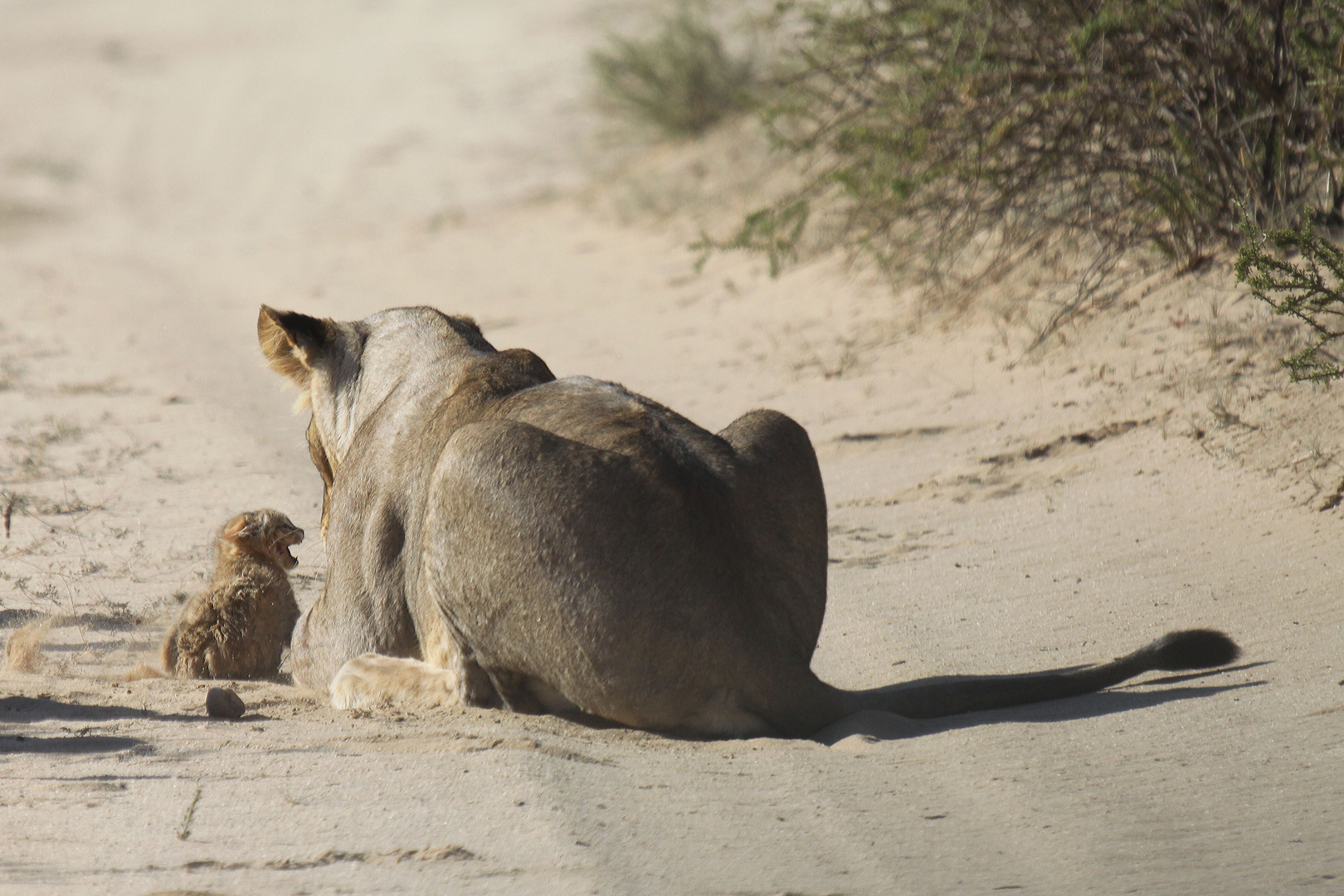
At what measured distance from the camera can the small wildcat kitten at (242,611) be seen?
503 cm

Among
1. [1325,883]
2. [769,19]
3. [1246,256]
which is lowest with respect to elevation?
[1325,883]

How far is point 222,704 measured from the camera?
13.6 feet

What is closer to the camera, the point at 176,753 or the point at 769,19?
the point at 176,753

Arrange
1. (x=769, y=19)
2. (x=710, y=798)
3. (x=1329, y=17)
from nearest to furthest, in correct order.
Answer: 1. (x=710, y=798)
2. (x=1329, y=17)
3. (x=769, y=19)

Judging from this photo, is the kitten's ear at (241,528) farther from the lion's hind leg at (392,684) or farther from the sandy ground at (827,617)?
the lion's hind leg at (392,684)

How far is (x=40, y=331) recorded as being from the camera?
1243 centimetres

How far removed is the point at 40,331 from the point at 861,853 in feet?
36.9

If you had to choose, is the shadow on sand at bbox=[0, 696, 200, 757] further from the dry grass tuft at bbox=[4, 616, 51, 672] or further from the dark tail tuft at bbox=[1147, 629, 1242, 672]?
the dark tail tuft at bbox=[1147, 629, 1242, 672]

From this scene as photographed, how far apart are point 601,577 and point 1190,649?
71.3 inches

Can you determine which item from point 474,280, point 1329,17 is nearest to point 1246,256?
point 1329,17

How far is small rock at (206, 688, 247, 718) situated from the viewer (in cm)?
414

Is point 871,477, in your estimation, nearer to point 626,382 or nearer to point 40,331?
point 626,382

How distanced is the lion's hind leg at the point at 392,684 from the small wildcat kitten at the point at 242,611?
2.23 feet

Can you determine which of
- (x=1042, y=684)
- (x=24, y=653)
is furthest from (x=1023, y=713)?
(x=24, y=653)
